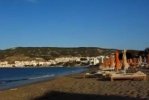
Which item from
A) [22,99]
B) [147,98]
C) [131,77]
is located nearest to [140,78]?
[131,77]

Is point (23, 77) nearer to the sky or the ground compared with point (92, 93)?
nearer to the ground

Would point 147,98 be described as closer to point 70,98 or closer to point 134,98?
point 134,98

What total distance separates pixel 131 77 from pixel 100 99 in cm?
1402

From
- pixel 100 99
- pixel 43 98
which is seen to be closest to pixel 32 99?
pixel 43 98

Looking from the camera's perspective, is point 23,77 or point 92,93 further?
point 23,77

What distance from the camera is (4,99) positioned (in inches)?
873

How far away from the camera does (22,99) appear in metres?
21.2

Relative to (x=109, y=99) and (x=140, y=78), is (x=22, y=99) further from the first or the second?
(x=140, y=78)

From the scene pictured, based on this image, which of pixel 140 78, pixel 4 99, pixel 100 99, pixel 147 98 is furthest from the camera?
pixel 140 78

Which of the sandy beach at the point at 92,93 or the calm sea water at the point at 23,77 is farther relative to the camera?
the calm sea water at the point at 23,77

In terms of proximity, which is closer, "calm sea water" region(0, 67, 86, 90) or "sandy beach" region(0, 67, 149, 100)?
"sandy beach" region(0, 67, 149, 100)

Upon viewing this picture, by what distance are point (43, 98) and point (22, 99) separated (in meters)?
1.63

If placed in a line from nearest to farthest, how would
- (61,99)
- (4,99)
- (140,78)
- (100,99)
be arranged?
(100,99)
(61,99)
(4,99)
(140,78)

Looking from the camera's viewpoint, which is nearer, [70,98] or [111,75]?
[70,98]
